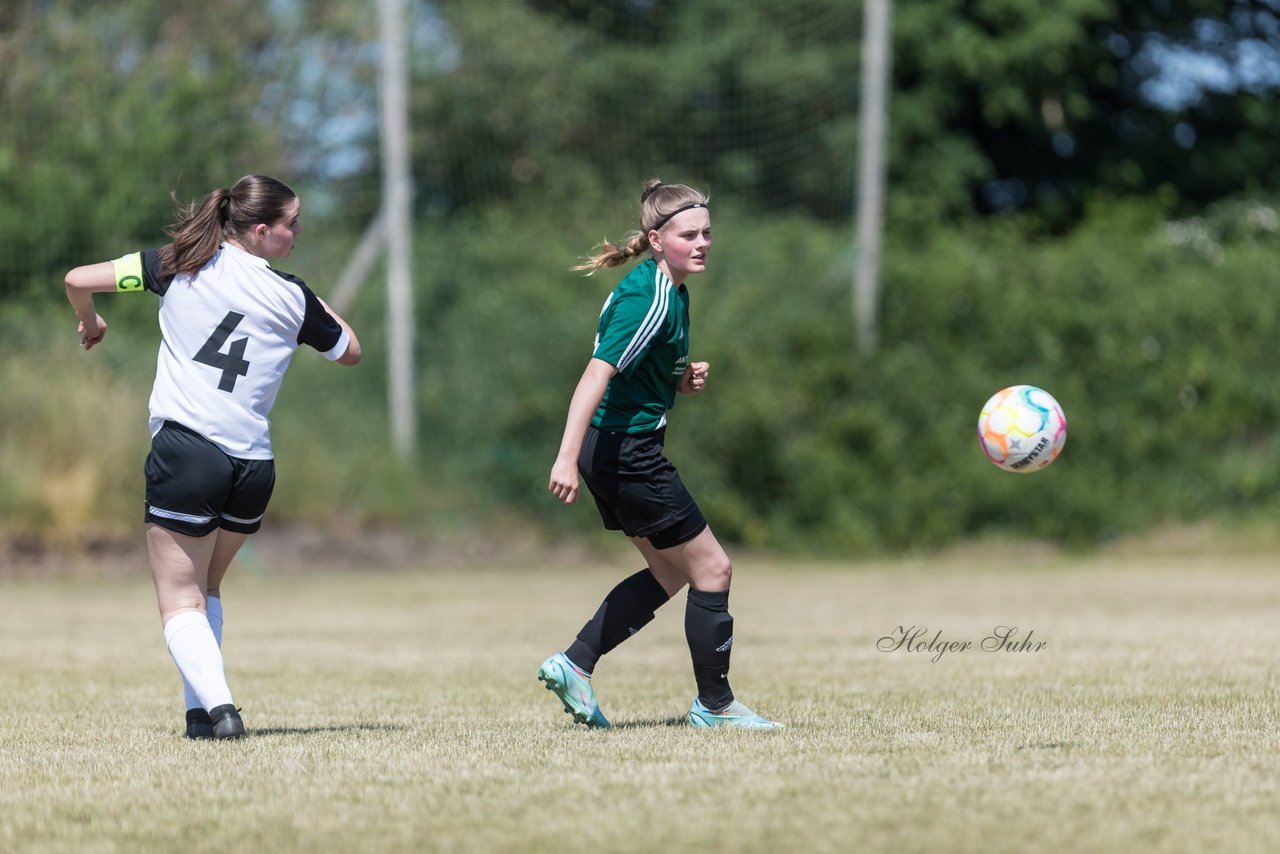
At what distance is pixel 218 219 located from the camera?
6000 millimetres

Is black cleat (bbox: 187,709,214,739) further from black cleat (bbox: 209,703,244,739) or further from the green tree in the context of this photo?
the green tree

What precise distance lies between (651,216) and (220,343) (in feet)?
5.18

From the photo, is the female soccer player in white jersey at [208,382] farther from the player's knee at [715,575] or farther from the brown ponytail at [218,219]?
the player's knee at [715,575]

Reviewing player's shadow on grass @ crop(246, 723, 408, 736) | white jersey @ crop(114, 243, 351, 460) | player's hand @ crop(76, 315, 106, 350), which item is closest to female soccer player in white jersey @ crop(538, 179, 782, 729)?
player's shadow on grass @ crop(246, 723, 408, 736)

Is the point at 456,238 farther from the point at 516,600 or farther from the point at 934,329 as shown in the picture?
the point at 516,600

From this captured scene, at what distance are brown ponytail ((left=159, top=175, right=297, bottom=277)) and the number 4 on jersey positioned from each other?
222mm

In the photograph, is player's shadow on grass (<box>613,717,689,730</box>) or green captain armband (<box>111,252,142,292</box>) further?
player's shadow on grass (<box>613,717,689,730</box>)

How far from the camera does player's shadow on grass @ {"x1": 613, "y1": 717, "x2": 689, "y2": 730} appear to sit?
6.22 metres

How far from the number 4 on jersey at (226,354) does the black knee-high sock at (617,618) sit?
1576 millimetres

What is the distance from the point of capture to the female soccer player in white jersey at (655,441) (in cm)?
600

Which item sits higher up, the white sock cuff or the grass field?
the white sock cuff

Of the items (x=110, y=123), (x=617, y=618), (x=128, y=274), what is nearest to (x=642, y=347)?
(x=617, y=618)

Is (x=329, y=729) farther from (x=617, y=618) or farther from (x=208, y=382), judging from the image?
(x=208, y=382)

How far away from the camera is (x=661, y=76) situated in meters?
19.8
